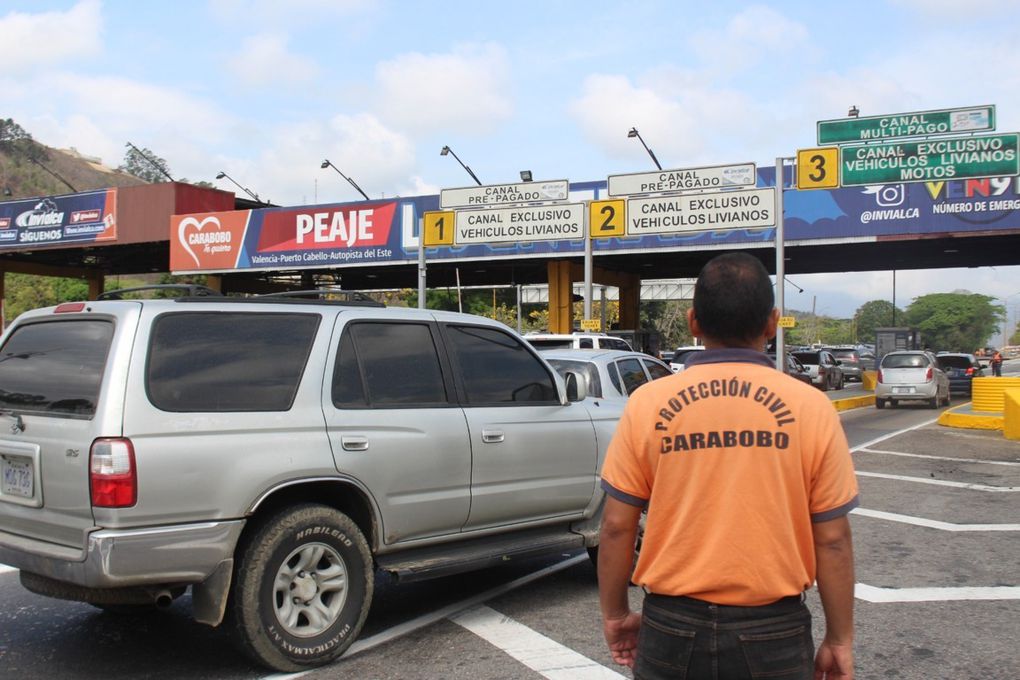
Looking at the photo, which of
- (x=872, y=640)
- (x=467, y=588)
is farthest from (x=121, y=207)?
(x=872, y=640)

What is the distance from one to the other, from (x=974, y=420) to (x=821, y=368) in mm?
14681

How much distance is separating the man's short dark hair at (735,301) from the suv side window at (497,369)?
333 cm

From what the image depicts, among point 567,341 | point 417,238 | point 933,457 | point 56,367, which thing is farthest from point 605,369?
point 417,238

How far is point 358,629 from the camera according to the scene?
4.88 m

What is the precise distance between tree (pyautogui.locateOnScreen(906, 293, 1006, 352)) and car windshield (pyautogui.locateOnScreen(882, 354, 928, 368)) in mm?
114619

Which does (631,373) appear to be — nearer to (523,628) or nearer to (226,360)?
(523,628)

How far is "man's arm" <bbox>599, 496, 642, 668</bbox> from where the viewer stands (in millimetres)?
2490

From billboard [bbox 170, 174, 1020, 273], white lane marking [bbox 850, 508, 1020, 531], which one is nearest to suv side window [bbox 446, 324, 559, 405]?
white lane marking [bbox 850, 508, 1020, 531]

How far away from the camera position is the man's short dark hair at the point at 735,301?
248 centimetres

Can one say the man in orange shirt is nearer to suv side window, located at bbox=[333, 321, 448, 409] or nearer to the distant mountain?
suv side window, located at bbox=[333, 321, 448, 409]

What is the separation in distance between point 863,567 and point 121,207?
3275cm

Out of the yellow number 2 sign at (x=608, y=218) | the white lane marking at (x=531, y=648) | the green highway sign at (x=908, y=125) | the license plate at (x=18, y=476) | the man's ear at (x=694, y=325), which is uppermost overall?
the green highway sign at (x=908, y=125)

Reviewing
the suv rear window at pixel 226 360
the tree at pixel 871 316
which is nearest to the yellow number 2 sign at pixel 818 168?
the suv rear window at pixel 226 360

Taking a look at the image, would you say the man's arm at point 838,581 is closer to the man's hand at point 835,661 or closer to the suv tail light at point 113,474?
the man's hand at point 835,661
